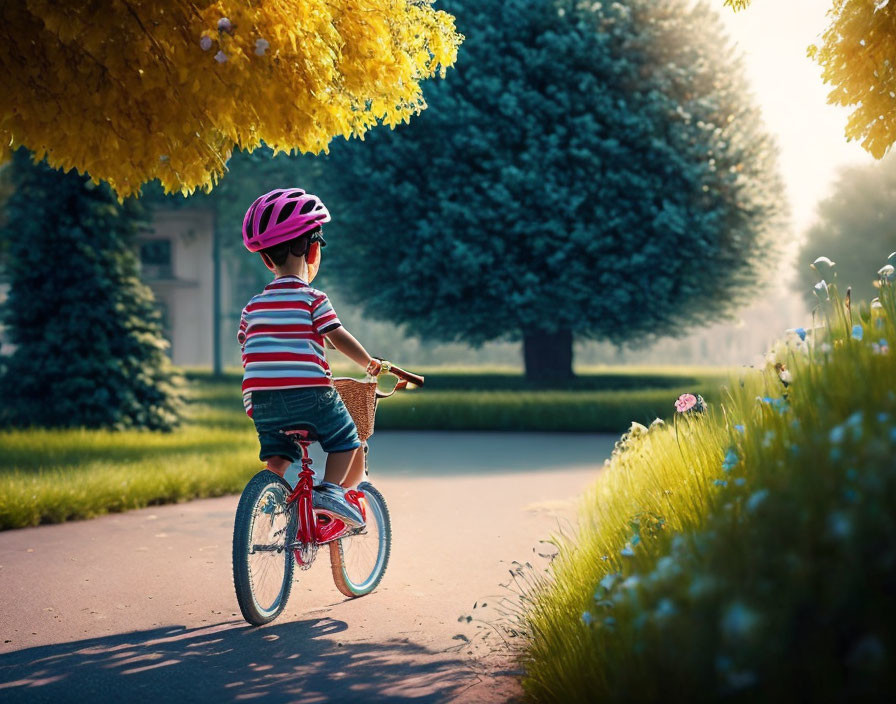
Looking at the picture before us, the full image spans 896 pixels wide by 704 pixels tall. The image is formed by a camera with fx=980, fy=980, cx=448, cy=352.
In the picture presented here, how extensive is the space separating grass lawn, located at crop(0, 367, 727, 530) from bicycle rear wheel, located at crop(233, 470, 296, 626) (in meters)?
3.84

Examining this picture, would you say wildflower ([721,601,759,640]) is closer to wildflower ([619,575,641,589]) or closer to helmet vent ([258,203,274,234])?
wildflower ([619,575,641,589])

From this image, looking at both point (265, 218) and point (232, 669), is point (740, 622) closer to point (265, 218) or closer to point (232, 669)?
point (232, 669)

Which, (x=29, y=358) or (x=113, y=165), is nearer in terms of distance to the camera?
(x=113, y=165)

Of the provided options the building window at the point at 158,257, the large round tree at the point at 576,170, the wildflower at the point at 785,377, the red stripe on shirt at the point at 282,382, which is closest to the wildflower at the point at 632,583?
the wildflower at the point at 785,377

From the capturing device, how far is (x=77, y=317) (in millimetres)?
15234

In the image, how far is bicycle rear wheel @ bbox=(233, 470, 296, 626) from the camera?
4840mm

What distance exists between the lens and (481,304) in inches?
895

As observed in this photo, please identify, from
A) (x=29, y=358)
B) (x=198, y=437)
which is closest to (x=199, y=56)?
(x=198, y=437)

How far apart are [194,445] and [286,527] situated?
324 inches

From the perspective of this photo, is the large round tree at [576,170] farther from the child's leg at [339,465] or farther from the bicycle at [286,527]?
the child's leg at [339,465]

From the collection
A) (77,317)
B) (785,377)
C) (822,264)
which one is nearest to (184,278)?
(77,317)

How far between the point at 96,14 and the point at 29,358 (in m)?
10.5

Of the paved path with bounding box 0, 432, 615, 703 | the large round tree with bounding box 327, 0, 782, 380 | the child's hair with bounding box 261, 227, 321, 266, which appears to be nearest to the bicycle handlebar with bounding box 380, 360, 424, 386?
the child's hair with bounding box 261, 227, 321, 266

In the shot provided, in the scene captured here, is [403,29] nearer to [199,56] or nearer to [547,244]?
[199,56]
